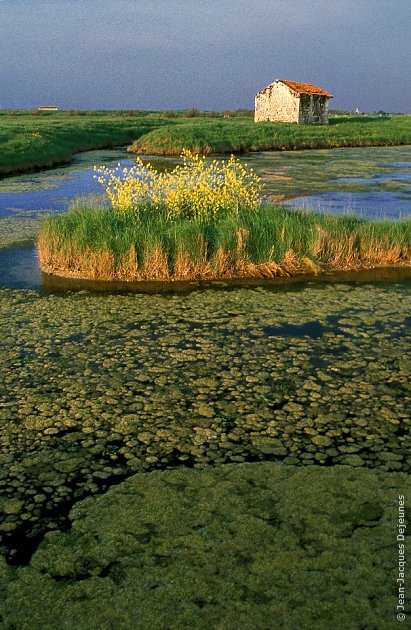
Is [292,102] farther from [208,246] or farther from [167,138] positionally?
[208,246]

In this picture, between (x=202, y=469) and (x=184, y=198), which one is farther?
(x=184, y=198)

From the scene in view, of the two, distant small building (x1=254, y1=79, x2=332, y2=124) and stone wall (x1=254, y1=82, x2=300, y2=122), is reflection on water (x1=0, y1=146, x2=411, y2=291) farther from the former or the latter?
stone wall (x1=254, y1=82, x2=300, y2=122)

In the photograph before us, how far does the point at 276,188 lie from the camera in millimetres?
17016

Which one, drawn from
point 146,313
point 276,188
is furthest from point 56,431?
point 276,188

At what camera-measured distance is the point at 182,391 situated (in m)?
5.09

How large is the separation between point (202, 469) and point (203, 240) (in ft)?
16.9

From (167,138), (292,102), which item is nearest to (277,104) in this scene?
(292,102)

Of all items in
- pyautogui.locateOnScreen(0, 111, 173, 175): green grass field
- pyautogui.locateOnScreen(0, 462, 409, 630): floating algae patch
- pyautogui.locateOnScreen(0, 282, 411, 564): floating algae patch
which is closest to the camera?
pyautogui.locateOnScreen(0, 462, 409, 630): floating algae patch

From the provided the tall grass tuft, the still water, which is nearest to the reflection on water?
the still water

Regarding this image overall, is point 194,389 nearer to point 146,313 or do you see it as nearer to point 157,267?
point 146,313

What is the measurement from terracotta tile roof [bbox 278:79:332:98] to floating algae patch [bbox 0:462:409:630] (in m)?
43.1

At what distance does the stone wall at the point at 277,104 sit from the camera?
144ft

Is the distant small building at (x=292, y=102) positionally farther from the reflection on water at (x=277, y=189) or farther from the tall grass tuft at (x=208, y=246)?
the tall grass tuft at (x=208, y=246)

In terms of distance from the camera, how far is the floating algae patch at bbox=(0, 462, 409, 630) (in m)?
2.80
